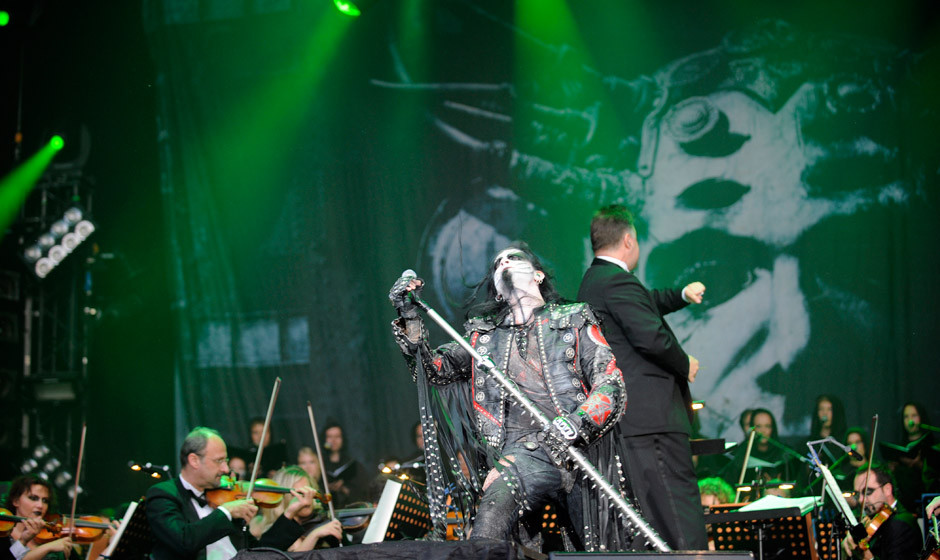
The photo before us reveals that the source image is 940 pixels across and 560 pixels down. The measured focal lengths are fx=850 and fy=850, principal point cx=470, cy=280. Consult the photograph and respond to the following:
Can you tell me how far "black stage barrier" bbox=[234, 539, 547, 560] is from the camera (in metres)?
2.27

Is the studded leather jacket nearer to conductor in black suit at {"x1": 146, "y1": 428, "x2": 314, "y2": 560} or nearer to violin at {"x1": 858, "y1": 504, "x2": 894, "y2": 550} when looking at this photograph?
conductor in black suit at {"x1": 146, "y1": 428, "x2": 314, "y2": 560}

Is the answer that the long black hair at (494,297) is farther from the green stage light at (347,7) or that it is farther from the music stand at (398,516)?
the green stage light at (347,7)

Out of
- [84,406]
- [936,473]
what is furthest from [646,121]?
[84,406]

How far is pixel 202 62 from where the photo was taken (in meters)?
9.46

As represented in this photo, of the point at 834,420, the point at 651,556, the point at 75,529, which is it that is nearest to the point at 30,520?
the point at 75,529

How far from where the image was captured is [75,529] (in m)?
5.56

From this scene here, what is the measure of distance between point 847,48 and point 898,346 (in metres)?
2.91

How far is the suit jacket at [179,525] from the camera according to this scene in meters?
4.06

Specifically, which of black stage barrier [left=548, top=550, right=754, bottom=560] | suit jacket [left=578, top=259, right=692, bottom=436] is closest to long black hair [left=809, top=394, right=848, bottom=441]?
suit jacket [left=578, top=259, right=692, bottom=436]

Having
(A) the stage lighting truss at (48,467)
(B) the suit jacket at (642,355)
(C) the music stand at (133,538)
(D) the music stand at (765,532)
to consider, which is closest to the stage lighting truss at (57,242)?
(A) the stage lighting truss at (48,467)

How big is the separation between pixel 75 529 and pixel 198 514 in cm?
162

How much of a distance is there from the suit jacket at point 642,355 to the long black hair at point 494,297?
0.23 metres

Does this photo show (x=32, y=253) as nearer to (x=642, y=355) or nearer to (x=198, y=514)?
(x=198, y=514)

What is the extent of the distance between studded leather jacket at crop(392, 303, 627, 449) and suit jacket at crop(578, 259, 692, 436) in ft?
0.88
